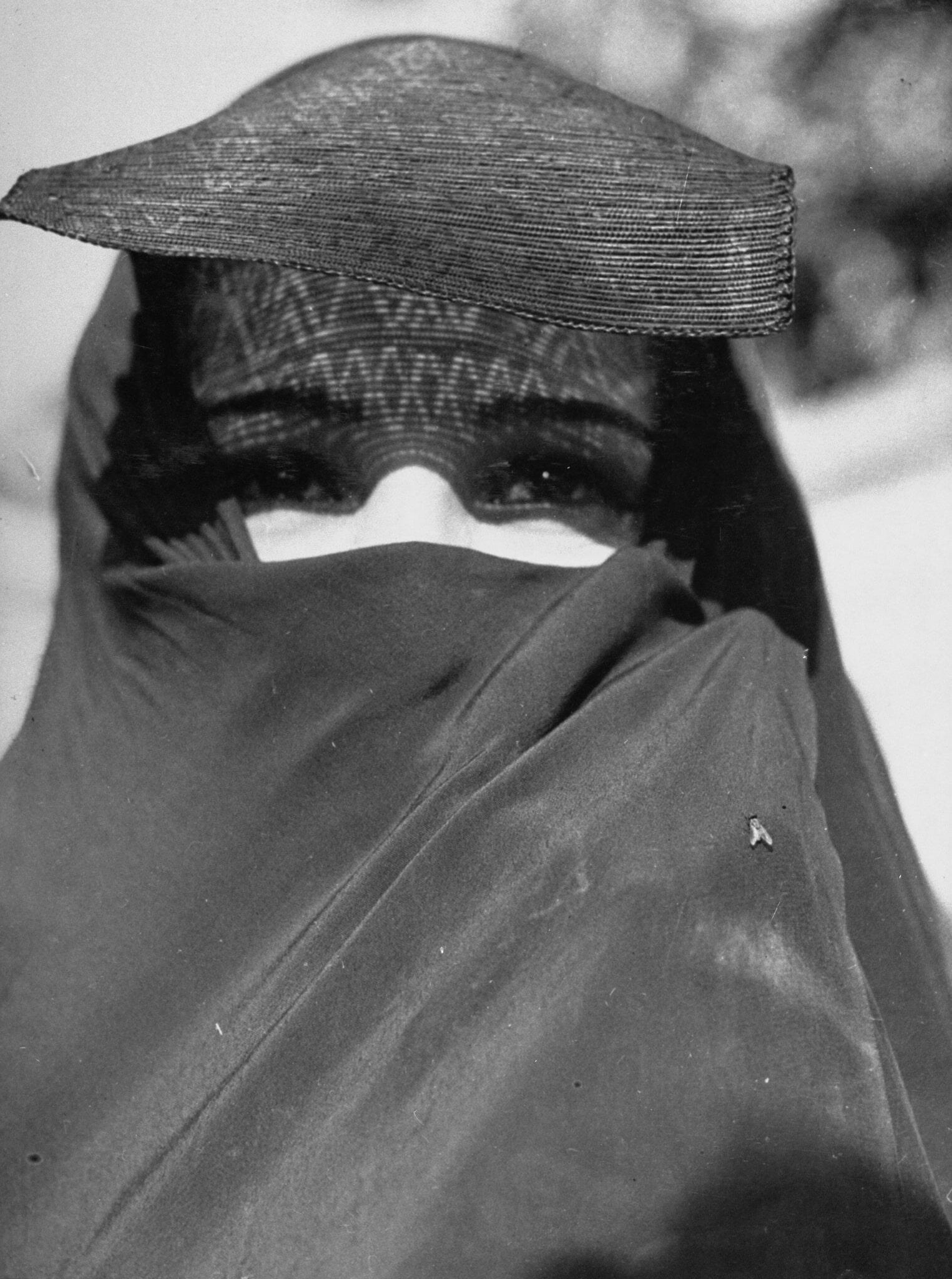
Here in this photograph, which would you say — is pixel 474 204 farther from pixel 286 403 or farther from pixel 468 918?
pixel 468 918

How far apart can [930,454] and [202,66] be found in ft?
2.14

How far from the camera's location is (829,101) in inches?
42.1

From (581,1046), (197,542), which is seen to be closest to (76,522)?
(197,542)

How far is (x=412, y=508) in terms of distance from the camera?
3.29 feet

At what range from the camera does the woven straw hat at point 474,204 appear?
2.86 ft

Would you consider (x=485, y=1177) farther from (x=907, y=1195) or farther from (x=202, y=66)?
(x=202, y=66)

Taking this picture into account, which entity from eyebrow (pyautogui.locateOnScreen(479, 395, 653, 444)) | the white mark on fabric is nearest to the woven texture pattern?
eyebrow (pyautogui.locateOnScreen(479, 395, 653, 444))

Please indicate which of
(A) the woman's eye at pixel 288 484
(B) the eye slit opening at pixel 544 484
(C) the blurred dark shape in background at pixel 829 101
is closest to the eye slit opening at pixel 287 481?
(A) the woman's eye at pixel 288 484

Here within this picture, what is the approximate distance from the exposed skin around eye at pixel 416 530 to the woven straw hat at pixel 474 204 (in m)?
0.17

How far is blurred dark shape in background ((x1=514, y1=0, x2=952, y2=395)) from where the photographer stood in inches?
41.6

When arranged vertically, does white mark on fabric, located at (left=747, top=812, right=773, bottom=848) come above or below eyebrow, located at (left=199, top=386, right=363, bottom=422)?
below

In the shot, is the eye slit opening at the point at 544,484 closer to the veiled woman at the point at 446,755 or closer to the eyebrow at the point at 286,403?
the veiled woman at the point at 446,755

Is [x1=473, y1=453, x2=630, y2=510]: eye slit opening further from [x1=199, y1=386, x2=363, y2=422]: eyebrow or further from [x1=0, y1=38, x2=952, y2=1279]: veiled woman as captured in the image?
[x1=199, y1=386, x2=363, y2=422]: eyebrow

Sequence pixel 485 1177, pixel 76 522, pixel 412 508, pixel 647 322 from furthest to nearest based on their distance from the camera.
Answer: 1. pixel 76 522
2. pixel 412 508
3. pixel 647 322
4. pixel 485 1177
